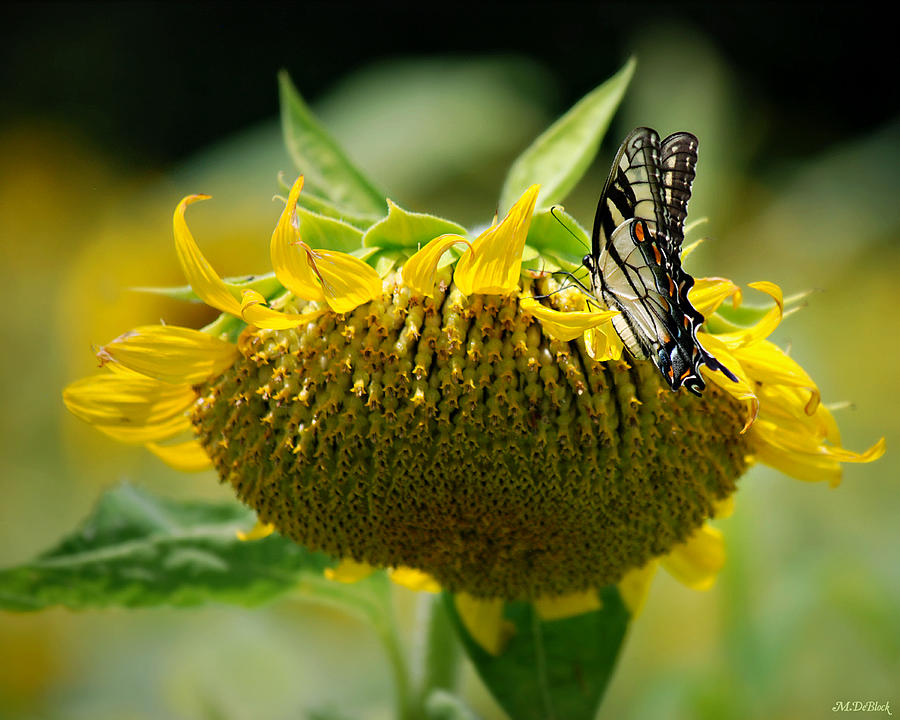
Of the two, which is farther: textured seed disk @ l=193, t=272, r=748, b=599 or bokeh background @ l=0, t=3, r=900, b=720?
bokeh background @ l=0, t=3, r=900, b=720

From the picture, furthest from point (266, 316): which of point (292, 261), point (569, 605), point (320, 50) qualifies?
point (320, 50)

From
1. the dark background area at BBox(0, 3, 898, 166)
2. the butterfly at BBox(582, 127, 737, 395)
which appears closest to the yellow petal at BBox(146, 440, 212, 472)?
the butterfly at BBox(582, 127, 737, 395)

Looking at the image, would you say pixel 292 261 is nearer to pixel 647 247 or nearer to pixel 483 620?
pixel 647 247

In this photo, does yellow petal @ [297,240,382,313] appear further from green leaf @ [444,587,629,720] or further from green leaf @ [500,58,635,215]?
green leaf @ [444,587,629,720]

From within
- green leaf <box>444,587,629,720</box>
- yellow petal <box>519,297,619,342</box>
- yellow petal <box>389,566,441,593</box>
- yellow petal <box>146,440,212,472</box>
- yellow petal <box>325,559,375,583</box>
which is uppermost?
yellow petal <box>519,297,619,342</box>

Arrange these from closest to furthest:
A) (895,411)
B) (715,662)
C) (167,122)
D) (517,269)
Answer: (517,269) < (715,662) < (895,411) < (167,122)

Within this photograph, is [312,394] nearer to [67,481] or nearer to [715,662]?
[715,662]

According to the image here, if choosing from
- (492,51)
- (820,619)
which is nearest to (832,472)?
(820,619)
